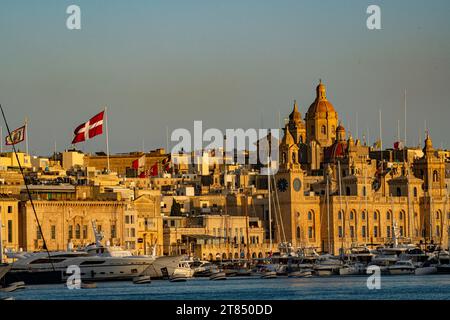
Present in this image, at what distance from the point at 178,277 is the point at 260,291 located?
17958 millimetres

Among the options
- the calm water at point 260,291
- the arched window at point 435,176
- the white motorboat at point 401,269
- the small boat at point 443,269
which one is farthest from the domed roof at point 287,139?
the calm water at point 260,291

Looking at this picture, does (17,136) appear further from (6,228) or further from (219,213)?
(219,213)

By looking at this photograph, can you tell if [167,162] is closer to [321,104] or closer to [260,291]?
[321,104]

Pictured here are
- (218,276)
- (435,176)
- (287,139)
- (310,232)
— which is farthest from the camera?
(435,176)

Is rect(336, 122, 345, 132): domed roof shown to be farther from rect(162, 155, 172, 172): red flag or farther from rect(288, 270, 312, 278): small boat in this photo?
rect(288, 270, 312, 278): small boat

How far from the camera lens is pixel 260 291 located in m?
62.8

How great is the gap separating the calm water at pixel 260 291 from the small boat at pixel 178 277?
1.71 ft

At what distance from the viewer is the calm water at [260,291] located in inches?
2211

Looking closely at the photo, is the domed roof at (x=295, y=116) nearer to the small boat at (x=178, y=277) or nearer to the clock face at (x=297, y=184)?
the clock face at (x=297, y=184)

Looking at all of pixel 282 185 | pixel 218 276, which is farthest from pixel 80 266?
pixel 282 185

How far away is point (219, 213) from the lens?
431 feet

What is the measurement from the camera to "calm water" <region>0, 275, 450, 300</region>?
56.2m

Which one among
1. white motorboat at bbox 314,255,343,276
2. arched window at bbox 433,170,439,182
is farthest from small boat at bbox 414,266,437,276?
arched window at bbox 433,170,439,182

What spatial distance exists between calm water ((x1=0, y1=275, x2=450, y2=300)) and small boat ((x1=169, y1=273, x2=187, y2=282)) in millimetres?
521
